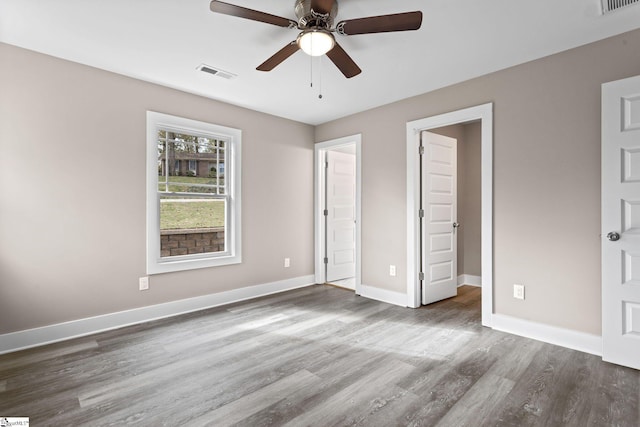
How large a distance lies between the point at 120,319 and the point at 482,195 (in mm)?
3864

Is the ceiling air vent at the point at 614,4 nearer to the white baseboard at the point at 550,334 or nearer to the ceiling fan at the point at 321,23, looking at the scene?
the ceiling fan at the point at 321,23

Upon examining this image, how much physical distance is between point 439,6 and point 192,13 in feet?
5.59

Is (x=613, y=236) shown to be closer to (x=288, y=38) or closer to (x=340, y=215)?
(x=288, y=38)

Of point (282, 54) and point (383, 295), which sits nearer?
point (282, 54)

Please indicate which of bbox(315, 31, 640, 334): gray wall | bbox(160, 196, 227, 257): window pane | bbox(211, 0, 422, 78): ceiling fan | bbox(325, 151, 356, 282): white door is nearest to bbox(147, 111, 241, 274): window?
bbox(160, 196, 227, 257): window pane

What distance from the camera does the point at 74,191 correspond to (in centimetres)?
290

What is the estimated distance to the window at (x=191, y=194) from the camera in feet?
11.1

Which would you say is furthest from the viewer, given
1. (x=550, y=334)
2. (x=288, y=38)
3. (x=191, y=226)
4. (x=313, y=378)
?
(x=191, y=226)

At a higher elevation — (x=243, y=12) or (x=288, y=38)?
(x=288, y=38)

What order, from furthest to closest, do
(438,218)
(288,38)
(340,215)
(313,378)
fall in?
(340,215) < (438,218) < (288,38) < (313,378)

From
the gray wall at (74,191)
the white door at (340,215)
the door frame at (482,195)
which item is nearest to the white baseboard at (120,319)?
the gray wall at (74,191)

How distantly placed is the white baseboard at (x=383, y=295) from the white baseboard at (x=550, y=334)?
106 centimetres

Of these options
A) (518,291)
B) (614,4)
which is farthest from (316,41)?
(518,291)

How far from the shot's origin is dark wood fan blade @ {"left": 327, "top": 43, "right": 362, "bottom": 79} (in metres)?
2.16
